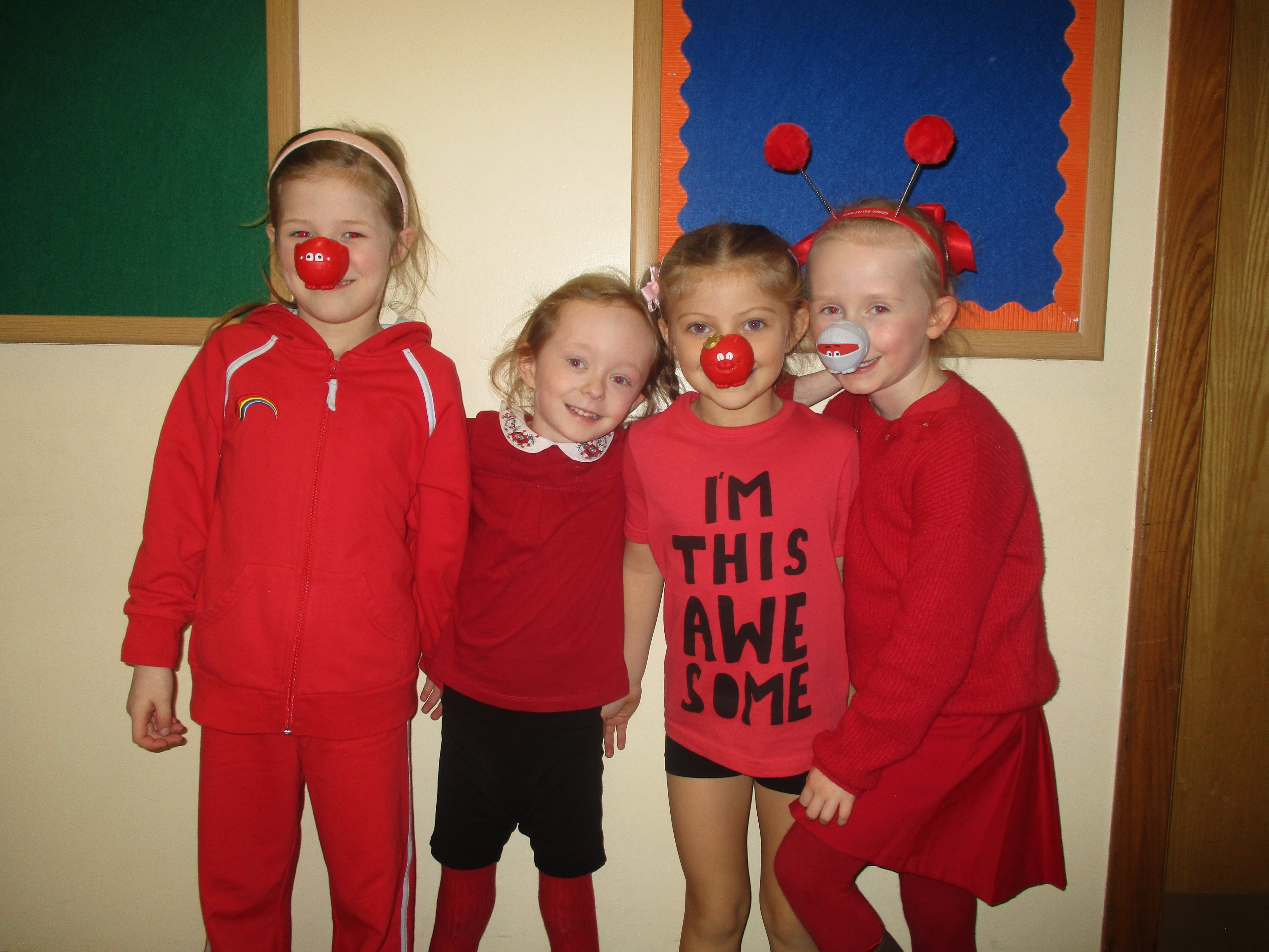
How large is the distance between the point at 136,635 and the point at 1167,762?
6.07ft

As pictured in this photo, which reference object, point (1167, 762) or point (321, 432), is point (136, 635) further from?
point (1167, 762)

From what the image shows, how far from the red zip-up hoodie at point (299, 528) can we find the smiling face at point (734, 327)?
0.40 metres

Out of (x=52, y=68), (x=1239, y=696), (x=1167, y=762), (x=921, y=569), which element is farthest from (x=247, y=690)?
(x=1239, y=696)

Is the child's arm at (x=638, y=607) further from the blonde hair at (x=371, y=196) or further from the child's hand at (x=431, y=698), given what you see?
the blonde hair at (x=371, y=196)

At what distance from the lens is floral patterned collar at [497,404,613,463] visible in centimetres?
120

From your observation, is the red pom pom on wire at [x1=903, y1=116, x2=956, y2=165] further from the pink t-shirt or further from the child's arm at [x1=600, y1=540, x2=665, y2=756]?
the child's arm at [x1=600, y1=540, x2=665, y2=756]

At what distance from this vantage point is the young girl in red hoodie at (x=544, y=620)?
3.85ft

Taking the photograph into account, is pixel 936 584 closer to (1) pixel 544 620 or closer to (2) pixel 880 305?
(2) pixel 880 305

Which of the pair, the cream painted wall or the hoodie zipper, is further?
the cream painted wall

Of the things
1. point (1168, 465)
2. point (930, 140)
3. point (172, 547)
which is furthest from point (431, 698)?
point (1168, 465)

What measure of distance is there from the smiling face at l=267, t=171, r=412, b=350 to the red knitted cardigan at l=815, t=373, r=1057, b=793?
0.85 meters

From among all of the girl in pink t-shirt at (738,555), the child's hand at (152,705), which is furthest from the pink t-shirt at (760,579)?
the child's hand at (152,705)

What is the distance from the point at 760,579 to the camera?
1.13 meters

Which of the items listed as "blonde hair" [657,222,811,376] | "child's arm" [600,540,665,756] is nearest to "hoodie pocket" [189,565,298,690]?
"child's arm" [600,540,665,756]
